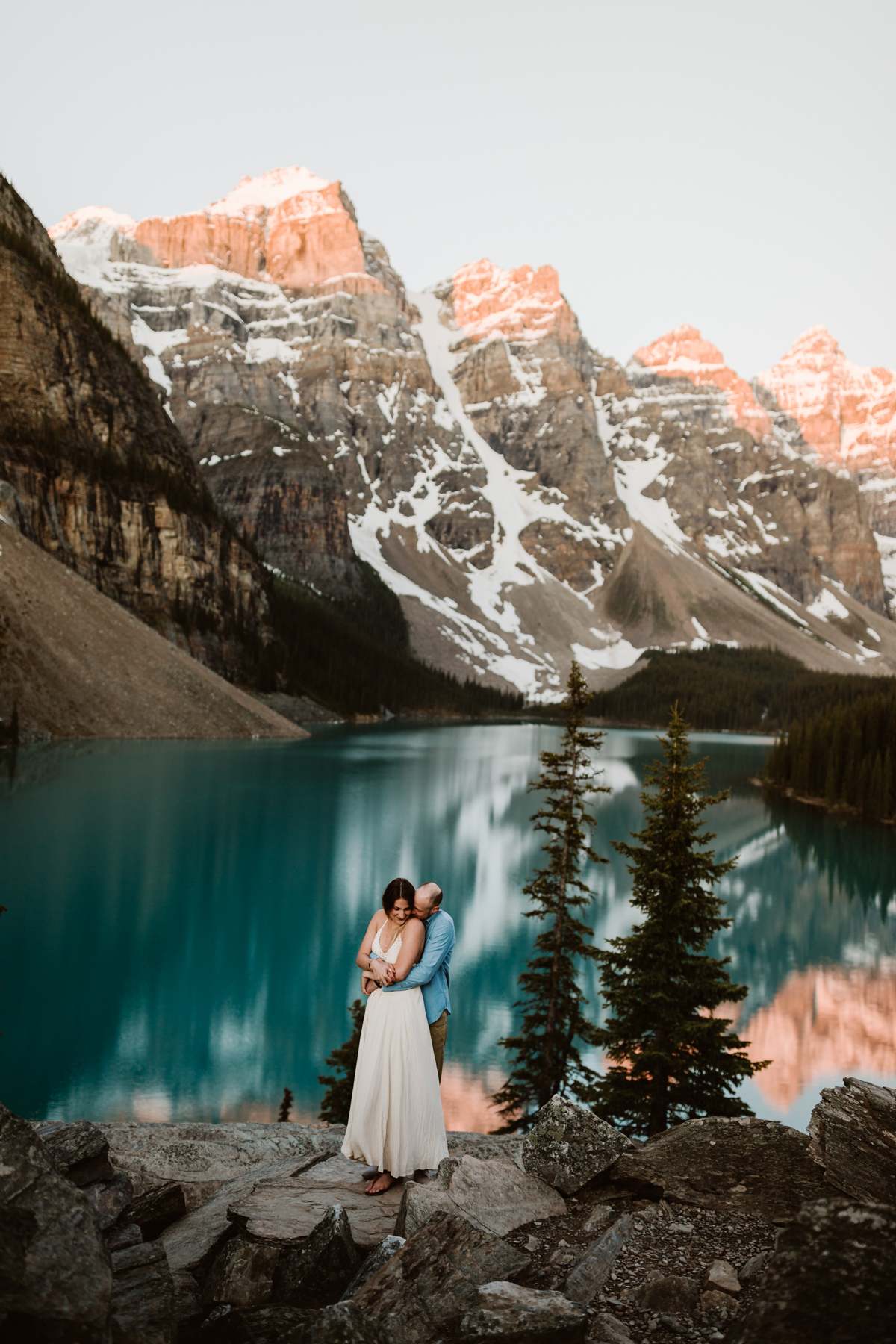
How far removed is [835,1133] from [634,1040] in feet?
33.7

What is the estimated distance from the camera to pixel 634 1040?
1669 centimetres

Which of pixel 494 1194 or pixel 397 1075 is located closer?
pixel 494 1194

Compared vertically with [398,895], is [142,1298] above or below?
below

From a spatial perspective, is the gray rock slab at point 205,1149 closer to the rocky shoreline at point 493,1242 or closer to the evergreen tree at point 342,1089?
the rocky shoreline at point 493,1242

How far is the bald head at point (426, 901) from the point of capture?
7727mm

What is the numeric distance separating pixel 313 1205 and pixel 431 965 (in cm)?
201

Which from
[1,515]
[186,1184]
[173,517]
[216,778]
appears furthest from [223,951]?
[173,517]

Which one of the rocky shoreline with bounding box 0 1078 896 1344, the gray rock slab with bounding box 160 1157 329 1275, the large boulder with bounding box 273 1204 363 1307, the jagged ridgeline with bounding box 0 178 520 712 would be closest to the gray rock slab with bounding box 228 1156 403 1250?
the rocky shoreline with bounding box 0 1078 896 1344

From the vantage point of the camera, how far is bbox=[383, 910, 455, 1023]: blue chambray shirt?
7.65m

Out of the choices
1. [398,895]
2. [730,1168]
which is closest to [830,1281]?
[730,1168]

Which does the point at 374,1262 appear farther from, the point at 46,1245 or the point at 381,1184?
the point at 46,1245

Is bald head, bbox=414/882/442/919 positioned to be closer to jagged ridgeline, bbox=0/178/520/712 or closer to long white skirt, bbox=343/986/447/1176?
long white skirt, bbox=343/986/447/1176

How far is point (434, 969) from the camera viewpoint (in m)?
7.73

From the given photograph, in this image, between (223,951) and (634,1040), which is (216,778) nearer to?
(223,951)
